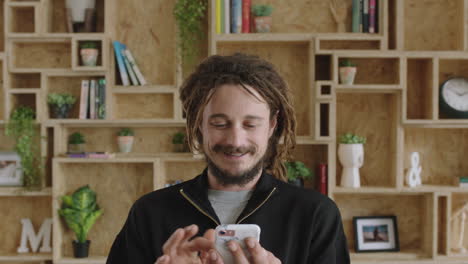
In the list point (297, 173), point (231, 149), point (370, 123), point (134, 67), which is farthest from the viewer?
point (370, 123)

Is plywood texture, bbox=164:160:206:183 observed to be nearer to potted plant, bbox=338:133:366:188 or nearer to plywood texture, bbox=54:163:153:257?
plywood texture, bbox=54:163:153:257

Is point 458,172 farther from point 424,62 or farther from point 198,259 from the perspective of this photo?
point 198,259

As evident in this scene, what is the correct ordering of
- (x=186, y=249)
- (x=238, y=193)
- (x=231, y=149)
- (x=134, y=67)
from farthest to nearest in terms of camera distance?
1. (x=134, y=67)
2. (x=238, y=193)
3. (x=231, y=149)
4. (x=186, y=249)

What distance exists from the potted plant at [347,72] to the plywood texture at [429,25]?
43 cm

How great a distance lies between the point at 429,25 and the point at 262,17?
1.00m

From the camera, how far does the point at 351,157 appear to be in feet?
9.28

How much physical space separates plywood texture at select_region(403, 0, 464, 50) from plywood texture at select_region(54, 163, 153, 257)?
171cm

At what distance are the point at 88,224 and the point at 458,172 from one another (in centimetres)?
215

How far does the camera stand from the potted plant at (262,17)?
9.27 feet

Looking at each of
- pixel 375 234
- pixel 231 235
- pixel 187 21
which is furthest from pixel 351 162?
pixel 231 235

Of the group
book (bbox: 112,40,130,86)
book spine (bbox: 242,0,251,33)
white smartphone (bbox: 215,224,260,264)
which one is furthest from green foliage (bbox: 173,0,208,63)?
white smartphone (bbox: 215,224,260,264)

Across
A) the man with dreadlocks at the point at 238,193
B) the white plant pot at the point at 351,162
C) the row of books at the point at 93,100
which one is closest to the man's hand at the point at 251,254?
the man with dreadlocks at the point at 238,193

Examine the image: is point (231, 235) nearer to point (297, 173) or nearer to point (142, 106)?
point (297, 173)

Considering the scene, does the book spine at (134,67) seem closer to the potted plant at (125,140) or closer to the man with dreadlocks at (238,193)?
the potted plant at (125,140)
